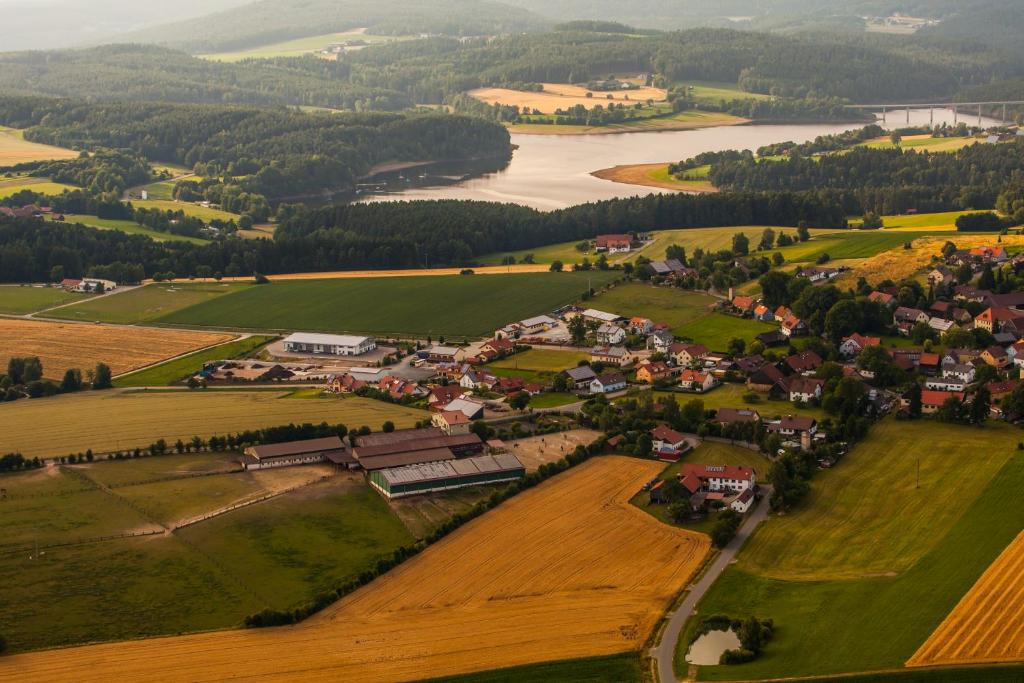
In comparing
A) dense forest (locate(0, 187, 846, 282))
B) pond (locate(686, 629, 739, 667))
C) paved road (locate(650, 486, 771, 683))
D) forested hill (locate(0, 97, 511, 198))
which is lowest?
pond (locate(686, 629, 739, 667))

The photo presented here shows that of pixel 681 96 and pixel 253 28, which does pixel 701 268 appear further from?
pixel 253 28

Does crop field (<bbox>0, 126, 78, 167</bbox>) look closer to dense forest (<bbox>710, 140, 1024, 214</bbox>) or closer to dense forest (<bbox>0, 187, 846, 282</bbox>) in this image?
dense forest (<bbox>0, 187, 846, 282</bbox>)

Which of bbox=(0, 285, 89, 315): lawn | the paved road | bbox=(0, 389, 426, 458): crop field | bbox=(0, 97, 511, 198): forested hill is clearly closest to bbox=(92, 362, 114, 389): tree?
bbox=(0, 389, 426, 458): crop field

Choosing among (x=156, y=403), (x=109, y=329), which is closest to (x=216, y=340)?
(x=109, y=329)

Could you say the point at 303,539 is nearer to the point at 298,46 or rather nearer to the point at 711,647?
the point at 711,647

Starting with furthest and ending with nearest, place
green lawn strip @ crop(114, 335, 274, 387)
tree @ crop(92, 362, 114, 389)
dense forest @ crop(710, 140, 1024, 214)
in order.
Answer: dense forest @ crop(710, 140, 1024, 214)
green lawn strip @ crop(114, 335, 274, 387)
tree @ crop(92, 362, 114, 389)

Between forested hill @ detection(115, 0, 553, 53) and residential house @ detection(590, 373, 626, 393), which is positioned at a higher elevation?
forested hill @ detection(115, 0, 553, 53)
